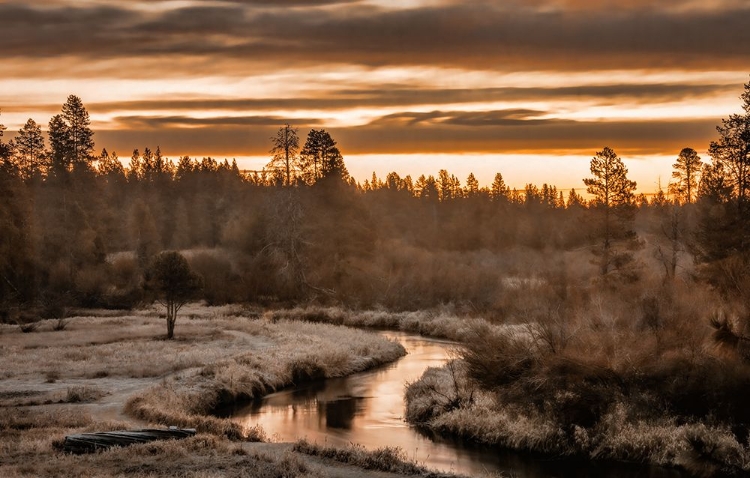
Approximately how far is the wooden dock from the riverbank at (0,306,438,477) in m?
0.50

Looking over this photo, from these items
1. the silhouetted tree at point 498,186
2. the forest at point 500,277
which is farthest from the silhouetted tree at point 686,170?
the silhouetted tree at point 498,186

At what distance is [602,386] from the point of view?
27.2m

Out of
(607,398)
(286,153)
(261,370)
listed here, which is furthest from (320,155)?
(607,398)

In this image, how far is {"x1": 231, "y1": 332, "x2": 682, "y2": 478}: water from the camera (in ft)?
79.1

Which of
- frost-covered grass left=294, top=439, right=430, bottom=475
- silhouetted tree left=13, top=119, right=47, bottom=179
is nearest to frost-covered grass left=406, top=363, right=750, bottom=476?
frost-covered grass left=294, top=439, right=430, bottom=475

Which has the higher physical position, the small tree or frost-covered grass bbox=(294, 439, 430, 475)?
the small tree

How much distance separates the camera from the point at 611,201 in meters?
64.9

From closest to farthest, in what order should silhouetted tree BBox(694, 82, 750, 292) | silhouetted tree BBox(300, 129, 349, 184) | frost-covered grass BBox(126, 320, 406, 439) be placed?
1. frost-covered grass BBox(126, 320, 406, 439)
2. silhouetted tree BBox(694, 82, 750, 292)
3. silhouetted tree BBox(300, 129, 349, 184)

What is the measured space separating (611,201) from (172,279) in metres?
37.0

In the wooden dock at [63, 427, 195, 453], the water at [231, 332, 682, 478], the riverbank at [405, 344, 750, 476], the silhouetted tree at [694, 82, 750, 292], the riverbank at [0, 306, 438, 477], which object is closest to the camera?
the riverbank at [0, 306, 438, 477]

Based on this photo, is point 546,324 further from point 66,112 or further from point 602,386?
point 66,112

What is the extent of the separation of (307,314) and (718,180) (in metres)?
33.7

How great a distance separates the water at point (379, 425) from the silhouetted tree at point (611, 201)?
2604cm

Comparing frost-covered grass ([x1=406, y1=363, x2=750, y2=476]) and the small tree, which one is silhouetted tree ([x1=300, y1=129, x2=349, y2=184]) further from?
frost-covered grass ([x1=406, y1=363, x2=750, y2=476])
